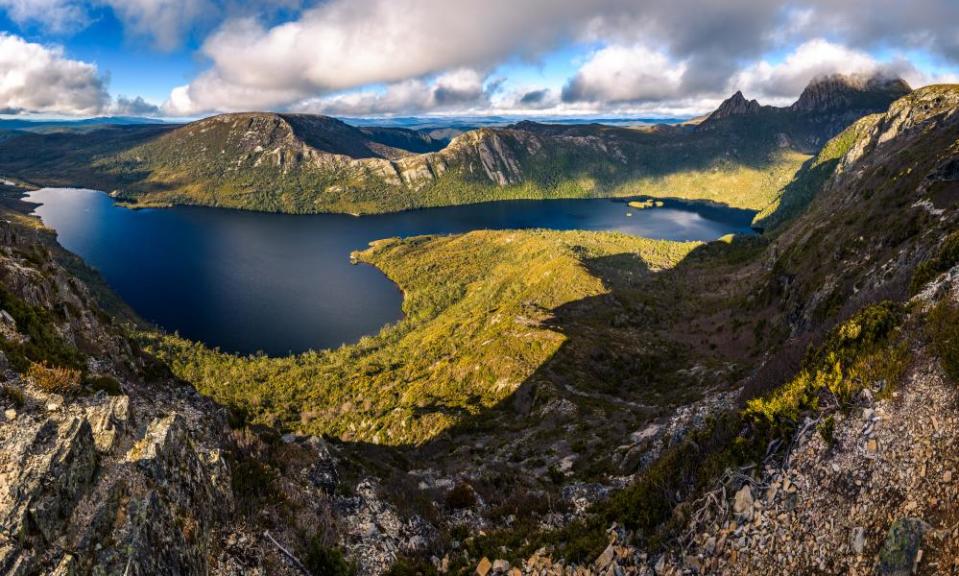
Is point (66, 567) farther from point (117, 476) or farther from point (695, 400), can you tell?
point (695, 400)

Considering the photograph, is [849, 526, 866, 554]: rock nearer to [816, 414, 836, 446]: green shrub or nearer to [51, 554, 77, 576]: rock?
[816, 414, 836, 446]: green shrub

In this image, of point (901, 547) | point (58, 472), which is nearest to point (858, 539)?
point (901, 547)

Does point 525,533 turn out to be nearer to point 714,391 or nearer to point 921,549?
point 921,549

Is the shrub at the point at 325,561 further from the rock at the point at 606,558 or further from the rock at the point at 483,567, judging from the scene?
the rock at the point at 606,558

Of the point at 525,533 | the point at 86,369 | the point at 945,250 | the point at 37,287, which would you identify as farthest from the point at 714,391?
the point at 37,287

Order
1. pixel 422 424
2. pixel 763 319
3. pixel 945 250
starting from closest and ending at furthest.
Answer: pixel 945 250
pixel 422 424
pixel 763 319

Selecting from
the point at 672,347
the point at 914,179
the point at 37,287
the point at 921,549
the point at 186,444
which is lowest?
the point at 672,347
